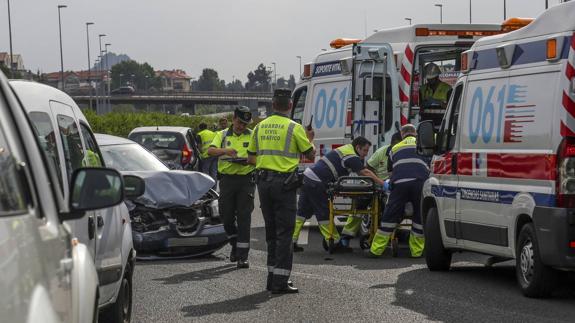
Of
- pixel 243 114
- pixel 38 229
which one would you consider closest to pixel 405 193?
pixel 243 114

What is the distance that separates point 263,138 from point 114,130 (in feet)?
190

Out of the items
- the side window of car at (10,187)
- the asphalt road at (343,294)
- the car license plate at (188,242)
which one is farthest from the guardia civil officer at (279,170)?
the side window of car at (10,187)

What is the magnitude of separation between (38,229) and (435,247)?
30.6 ft

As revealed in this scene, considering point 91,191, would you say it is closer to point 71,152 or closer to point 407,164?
point 71,152

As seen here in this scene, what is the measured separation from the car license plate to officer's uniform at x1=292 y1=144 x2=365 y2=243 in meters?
1.85

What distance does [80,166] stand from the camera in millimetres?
7180

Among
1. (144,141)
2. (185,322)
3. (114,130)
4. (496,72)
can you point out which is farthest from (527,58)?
(114,130)

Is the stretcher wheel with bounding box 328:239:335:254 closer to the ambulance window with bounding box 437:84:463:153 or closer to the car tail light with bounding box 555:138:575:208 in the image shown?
the ambulance window with bounding box 437:84:463:153

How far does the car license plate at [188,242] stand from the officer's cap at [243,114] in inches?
55.0

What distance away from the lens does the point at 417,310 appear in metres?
9.84

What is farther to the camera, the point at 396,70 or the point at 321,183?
the point at 396,70

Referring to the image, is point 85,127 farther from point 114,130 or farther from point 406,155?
point 114,130

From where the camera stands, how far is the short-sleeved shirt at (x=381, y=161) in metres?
16.2

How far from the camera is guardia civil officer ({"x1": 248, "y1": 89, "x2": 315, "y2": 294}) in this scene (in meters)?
11.3
